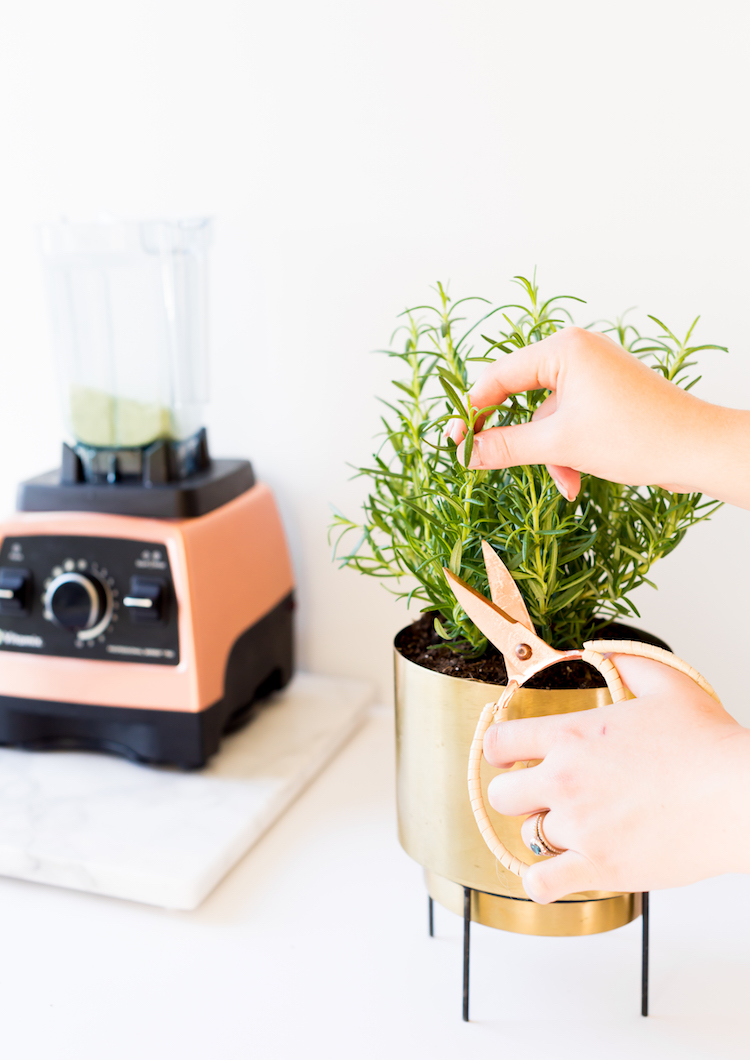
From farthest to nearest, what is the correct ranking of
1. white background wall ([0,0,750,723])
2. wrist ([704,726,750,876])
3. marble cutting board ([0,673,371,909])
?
white background wall ([0,0,750,723]) < marble cutting board ([0,673,371,909]) < wrist ([704,726,750,876])

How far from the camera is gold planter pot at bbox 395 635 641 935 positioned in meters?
0.48

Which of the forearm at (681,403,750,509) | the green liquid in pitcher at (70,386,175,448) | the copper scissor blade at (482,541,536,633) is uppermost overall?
the forearm at (681,403,750,509)

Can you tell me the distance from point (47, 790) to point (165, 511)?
0.27 m

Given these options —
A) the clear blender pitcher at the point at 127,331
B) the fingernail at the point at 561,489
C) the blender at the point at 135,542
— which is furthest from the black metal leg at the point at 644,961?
the clear blender pitcher at the point at 127,331

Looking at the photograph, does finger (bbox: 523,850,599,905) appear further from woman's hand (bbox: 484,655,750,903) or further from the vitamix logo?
the vitamix logo

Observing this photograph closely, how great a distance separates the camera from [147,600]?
0.76 m

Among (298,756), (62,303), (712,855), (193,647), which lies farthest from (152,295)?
(712,855)

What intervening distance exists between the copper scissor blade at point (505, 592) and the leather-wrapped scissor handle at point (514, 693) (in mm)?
37

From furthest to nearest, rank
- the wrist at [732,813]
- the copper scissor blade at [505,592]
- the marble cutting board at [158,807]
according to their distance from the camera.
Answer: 1. the marble cutting board at [158,807]
2. the copper scissor blade at [505,592]
3. the wrist at [732,813]

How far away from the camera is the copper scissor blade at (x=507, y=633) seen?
46 centimetres

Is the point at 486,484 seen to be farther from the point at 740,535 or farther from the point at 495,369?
the point at 740,535

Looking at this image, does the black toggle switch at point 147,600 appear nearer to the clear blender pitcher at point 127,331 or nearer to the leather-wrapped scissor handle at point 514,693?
the clear blender pitcher at point 127,331

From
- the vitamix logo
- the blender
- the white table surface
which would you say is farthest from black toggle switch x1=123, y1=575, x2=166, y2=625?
the white table surface

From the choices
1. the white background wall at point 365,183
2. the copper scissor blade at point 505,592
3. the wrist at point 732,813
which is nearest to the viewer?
the wrist at point 732,813
